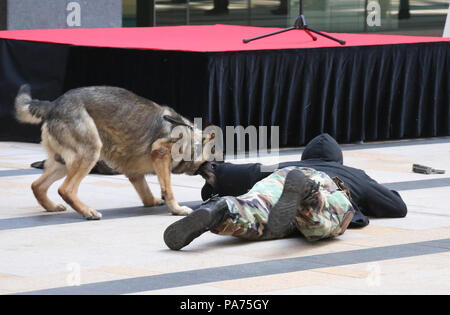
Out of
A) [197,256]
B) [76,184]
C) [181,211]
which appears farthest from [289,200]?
[76,184]

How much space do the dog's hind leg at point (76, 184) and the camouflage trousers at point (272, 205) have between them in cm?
165

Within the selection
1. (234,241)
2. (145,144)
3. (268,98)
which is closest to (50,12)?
(268,98)

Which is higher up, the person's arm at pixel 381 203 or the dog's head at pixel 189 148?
the dog's head at pixel 189 148

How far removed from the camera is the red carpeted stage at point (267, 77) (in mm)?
11273

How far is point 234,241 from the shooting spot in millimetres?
6871

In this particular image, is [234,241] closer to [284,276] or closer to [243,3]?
[284,276]

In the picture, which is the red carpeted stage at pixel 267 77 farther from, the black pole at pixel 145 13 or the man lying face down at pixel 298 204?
the black pole at pixel 145 13

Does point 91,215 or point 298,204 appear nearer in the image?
point 298,204

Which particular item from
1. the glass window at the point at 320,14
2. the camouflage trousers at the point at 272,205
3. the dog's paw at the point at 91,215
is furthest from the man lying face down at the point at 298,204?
the glass window at the point at 320,14

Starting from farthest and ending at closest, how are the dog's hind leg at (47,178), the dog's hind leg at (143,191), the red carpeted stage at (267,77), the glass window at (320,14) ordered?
the glass window at (320,14)
the red carpeted stage at (267,77)
the dog's hind leg at (143,191)
the dog's hind leg at (47,178)

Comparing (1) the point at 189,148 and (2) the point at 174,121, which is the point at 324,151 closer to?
(1) the point at 189,148

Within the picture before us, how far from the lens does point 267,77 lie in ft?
38.0

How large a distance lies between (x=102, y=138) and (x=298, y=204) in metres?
2.39
